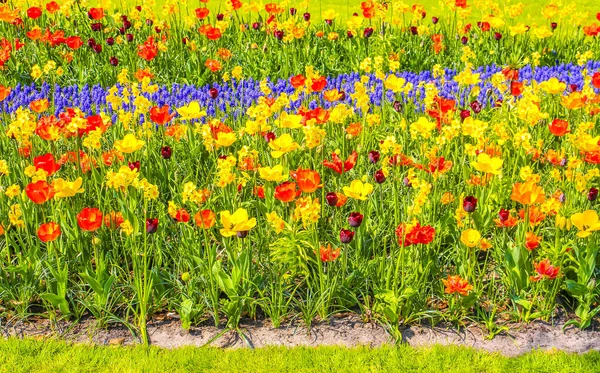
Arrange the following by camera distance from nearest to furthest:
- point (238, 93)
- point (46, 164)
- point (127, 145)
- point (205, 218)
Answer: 1. point (205, 218)
2. point (46, 164)
3. point (127, 145)
4. point (238, 93)

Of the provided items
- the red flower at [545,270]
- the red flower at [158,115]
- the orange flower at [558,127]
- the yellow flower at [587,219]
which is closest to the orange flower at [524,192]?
the yellow flower at [587,219]

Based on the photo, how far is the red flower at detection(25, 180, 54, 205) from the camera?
3799 mm

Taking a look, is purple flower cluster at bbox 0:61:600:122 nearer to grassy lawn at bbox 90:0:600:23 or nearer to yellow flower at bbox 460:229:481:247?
yellow flower at bbox 460:229:481:247

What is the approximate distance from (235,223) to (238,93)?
3393 mm

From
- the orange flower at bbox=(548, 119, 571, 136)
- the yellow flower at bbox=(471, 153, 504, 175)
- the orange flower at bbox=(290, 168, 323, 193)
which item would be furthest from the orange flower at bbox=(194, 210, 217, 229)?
the orange flower at bbox=(548, 119, 571, 136)

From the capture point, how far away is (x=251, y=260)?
4109mm

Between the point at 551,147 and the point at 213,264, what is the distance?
2.73m

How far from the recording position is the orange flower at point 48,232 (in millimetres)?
3857

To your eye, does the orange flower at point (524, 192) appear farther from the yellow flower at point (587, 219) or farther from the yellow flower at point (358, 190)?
the yellow flower at point (358, 190)

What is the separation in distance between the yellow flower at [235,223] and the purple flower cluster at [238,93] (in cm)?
257

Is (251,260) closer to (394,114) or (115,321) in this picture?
(115,321)

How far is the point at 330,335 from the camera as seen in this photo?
4004 mm

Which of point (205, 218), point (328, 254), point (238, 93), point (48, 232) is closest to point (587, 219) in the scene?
point (328, 254)

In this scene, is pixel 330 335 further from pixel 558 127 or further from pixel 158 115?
pixel 558 127
